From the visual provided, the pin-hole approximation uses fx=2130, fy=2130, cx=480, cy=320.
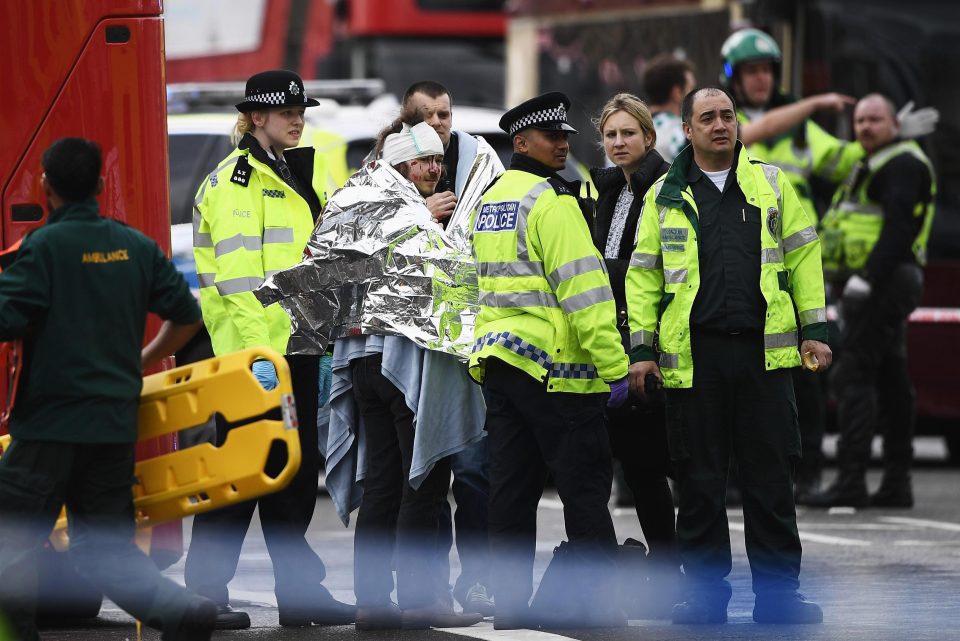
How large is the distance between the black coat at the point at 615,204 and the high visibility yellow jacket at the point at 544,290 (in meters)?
0.56

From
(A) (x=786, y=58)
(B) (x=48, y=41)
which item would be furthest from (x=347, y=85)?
(B) (x=48, y=41)

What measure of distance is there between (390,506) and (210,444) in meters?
1.53

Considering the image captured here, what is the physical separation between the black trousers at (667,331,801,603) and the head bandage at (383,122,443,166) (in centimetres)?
125

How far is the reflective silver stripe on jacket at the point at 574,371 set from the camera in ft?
25.5

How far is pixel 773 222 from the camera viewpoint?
26.1ft

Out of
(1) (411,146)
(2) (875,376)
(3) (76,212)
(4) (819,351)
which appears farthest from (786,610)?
(2) (875,376)

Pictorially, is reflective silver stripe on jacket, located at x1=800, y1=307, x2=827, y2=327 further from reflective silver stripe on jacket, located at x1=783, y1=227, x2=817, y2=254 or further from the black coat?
the black coat

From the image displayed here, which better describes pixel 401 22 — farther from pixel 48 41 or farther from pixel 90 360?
pixel 90 360

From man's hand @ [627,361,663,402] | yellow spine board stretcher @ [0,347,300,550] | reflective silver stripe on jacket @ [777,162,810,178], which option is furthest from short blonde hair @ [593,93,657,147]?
reflective silver stripe on jacket @ [777,162,810,178]

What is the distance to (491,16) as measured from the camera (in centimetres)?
2438

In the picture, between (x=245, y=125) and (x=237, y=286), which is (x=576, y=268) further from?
(x=245, y=125)

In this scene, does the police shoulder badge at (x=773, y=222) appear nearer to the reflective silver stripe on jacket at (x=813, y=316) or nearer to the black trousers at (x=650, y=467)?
the reflective silver stripe on jacket at (x=813, y=316)

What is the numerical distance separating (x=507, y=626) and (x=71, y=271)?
2.25 metres

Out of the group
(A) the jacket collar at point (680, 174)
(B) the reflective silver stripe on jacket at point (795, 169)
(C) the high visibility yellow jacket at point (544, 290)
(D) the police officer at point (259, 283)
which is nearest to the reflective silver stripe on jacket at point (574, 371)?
(C) the high visibility yellow jacket at point (544, 290)
